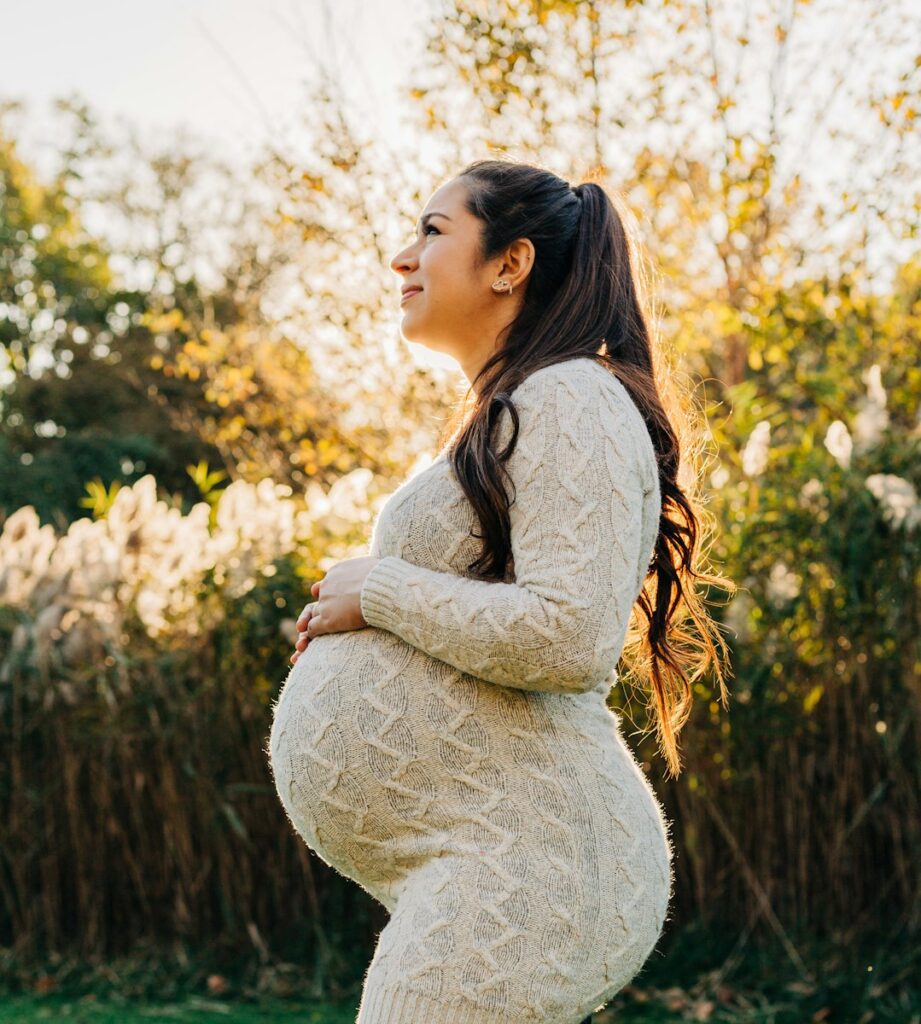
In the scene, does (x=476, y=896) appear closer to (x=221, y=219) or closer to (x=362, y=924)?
(x=362, y=924)

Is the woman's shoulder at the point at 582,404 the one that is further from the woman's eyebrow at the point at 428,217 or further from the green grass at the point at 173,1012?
the green grass at the point at 173,1012

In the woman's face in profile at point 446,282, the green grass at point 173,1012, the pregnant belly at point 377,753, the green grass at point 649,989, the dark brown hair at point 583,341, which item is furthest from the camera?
the green grass at point 173,1012

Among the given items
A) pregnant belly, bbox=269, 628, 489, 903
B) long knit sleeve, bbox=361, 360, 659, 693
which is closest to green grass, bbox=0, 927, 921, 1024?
pregnant belly, bbox=269, 628, 489, 903

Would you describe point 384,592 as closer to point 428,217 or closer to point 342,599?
point 342,599

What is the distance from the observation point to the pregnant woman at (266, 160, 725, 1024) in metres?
1.62

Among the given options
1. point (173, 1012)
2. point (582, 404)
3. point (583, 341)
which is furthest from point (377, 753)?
point (173, 1012)

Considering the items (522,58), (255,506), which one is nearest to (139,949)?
(255,506)

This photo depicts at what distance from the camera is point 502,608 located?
163cm

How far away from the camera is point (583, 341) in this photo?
194cm

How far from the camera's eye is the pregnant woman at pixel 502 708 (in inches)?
63.8

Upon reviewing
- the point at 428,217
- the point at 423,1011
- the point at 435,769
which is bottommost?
the point at 423,1011

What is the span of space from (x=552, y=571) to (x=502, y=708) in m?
0.22

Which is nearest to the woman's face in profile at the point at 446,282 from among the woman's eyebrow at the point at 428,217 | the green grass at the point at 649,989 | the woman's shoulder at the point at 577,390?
the woman's eyebrow at the point at 428,217

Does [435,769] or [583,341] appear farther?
[583,341]
